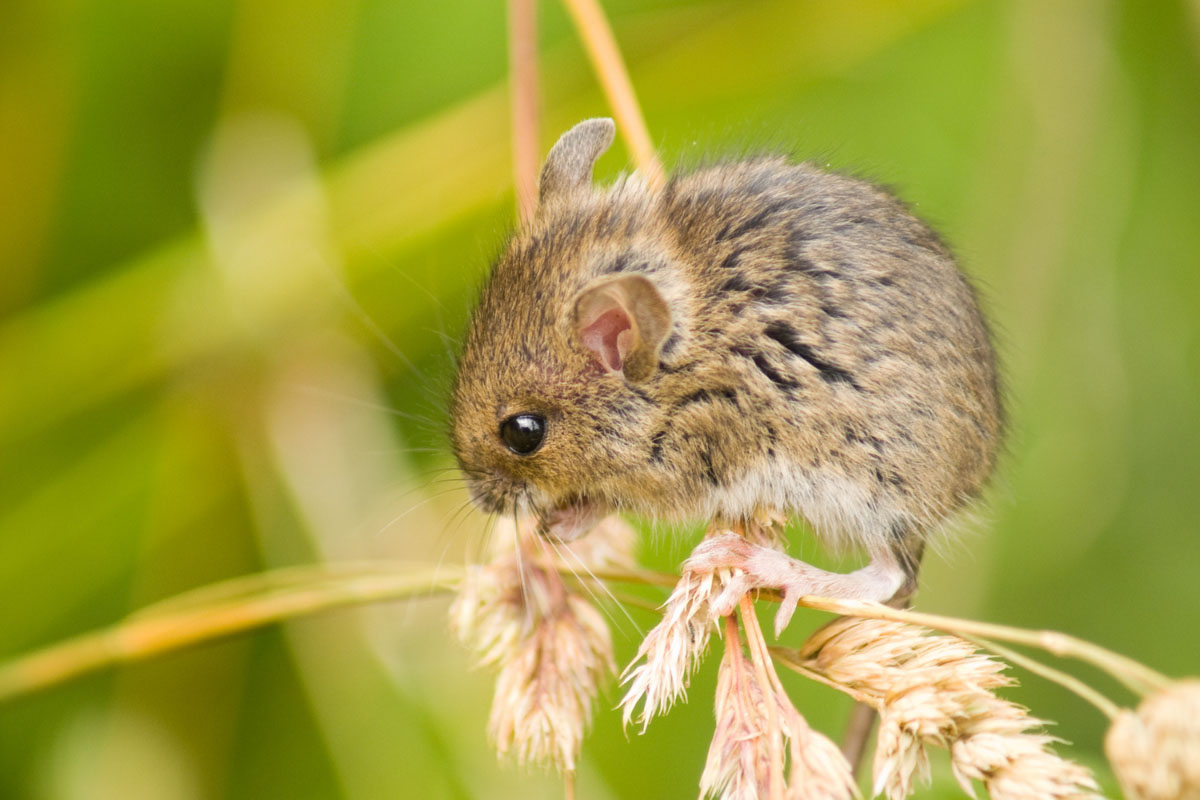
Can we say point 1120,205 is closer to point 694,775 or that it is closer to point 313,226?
point 694,775

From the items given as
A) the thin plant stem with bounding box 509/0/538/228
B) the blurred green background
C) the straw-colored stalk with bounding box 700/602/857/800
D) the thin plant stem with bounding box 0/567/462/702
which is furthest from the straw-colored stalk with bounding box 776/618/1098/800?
the blurred green background

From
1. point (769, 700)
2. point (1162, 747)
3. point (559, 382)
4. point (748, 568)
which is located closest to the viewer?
point (1162, 747)

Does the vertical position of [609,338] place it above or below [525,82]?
below

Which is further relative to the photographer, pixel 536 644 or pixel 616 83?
pixel 616 83

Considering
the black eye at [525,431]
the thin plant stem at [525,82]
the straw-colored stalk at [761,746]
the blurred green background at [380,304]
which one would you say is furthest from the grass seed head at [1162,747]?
the blurred green background at [380,304]

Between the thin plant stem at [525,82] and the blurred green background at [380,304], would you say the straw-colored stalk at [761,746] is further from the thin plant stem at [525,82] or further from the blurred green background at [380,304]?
the blurred green background at [380,304]

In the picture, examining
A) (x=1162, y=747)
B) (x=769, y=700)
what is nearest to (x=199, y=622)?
(x=769, y=700)

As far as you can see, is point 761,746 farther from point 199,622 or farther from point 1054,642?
point 199,622

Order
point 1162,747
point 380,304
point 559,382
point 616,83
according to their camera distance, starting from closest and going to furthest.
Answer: point 1162,747, point 559,382, point 616,83, point 380,304

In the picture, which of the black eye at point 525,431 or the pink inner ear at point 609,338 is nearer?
the pink inner ear at point 609,338
